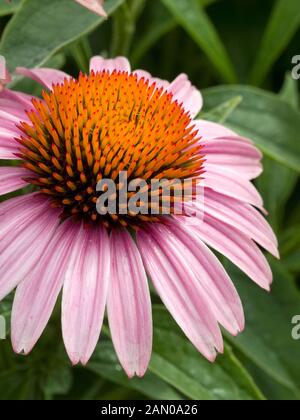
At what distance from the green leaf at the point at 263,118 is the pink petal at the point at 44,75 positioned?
34cm

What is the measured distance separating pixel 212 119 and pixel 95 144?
331 millimetres

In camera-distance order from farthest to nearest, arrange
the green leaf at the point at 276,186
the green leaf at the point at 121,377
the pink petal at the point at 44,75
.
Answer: the green leaf at the point at 276,186
the green leaf at the point at 121,377
the pink petal at the point at 44,75

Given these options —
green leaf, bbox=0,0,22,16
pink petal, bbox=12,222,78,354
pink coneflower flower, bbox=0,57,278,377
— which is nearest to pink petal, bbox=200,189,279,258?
pink coneflower flower, bbox=0,57,278,377

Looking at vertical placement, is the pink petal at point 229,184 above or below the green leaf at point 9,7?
below

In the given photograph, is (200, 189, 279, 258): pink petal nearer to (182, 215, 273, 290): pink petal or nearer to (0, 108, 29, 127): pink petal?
(182, 215, 273, 290): pink petal

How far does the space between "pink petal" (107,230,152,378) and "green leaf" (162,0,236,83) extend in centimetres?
55

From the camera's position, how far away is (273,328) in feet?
4.15

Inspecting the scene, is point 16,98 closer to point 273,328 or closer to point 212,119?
point 212,119

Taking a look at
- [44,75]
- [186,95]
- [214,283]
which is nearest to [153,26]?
[186,95]

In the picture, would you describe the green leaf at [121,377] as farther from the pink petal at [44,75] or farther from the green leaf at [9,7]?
the green leaf at [9,7]

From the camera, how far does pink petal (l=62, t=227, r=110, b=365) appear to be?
78cm

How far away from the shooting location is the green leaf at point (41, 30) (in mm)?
1031

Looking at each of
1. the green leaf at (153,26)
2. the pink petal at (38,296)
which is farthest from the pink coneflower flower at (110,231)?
the green leaf at (153,26)
